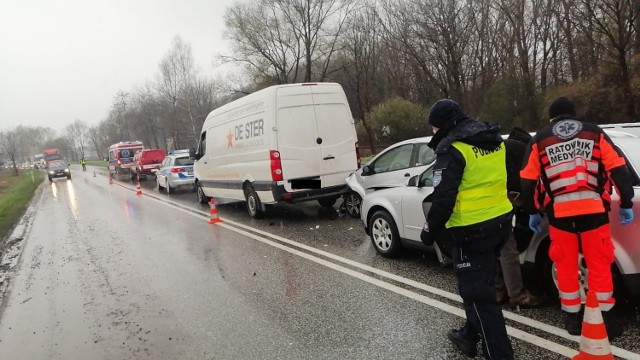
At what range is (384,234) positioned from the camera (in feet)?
19.5

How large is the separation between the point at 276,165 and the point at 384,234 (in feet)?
11.2

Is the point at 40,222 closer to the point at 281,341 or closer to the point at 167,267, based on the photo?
the point at 167,267

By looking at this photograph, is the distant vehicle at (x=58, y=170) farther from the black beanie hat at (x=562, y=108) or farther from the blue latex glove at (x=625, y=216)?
the blue latex glove at (x=625, y=216)

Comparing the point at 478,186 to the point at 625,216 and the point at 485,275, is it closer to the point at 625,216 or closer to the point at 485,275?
the point at 485,275

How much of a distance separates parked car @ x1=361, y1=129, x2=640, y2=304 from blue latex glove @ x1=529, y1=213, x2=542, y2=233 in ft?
0.36

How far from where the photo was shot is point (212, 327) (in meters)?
4.30

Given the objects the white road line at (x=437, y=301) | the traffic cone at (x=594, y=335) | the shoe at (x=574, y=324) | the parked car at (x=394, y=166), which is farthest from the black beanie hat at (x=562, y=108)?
the parked car at (x=394, y=166)

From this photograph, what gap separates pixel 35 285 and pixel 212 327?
3.75 metres

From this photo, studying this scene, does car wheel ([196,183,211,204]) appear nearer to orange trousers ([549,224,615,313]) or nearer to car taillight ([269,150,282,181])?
car taillight ([269,150,282,181])

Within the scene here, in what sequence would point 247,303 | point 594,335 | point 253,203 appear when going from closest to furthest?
point 594,335, point 247,303, point 253,203

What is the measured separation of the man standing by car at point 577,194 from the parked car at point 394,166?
137 inches

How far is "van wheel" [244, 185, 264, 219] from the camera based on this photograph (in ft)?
32.1

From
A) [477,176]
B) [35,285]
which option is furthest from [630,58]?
[35,285]

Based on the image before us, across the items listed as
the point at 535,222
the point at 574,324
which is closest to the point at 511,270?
the point at 535,222
